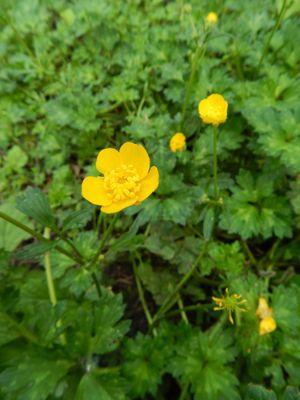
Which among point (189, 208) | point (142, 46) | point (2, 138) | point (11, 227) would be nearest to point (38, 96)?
point (2, 138)

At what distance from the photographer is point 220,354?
1640 mm

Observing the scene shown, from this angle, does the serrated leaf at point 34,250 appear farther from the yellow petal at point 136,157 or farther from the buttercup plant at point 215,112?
the buttercup plant at point 215,112

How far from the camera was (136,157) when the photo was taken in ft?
4.60

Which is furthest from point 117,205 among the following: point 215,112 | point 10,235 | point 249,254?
point 10,235

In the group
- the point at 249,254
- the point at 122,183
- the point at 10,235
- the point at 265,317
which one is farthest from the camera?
the point at 10,235

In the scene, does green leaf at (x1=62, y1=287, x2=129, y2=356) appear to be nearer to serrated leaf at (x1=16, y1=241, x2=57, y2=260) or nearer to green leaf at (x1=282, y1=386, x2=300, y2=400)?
serrated leaf at (x1=16, y1=241, x2=57, y2=260)

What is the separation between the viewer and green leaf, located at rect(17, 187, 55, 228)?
1.33m

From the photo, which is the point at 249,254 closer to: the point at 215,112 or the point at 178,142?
the point at 178,142

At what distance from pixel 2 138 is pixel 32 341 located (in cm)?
159

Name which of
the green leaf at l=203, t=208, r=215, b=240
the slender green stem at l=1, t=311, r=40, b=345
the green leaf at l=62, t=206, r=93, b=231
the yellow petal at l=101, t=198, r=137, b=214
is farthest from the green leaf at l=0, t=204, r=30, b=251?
the green leaf at l=203, t=208, r=215, b=240

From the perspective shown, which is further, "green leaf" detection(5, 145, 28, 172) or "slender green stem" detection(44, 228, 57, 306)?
"green leaf" detection(5, 145, 28, 172)

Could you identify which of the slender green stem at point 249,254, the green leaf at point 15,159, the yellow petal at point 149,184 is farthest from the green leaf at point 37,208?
the green leaf at point 15,159

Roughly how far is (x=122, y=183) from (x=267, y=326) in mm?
851

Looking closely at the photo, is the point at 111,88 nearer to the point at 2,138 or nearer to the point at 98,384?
the point at 2,138
